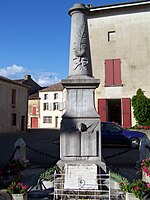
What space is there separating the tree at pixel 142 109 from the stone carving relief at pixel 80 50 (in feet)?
42.1

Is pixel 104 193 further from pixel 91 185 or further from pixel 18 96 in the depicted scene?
pixel 18 96

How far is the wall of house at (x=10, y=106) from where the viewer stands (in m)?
26.6

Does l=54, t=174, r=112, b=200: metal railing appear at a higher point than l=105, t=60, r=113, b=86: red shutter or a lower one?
lower

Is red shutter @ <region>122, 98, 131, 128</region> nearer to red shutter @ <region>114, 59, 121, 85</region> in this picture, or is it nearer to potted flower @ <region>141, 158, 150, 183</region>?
red shutter @ <region>114, 59, 121, 85</region>

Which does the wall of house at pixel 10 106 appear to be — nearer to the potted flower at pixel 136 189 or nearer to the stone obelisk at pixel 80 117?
the stone obelisk at pixel 80 117

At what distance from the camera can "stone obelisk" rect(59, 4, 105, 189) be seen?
17.1ft

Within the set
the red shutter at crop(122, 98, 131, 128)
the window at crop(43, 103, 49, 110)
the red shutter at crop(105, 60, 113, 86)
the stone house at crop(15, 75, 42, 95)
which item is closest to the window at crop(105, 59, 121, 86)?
the red shutter at crop(105, 60, 113, 86)

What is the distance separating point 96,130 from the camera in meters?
5.39

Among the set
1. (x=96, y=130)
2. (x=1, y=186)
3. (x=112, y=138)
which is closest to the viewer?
(x=1, y=186)

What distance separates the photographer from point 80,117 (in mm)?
5547

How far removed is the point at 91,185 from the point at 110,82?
14.9 m

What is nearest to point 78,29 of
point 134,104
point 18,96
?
point 134,104

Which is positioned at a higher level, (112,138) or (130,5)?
(130,5)

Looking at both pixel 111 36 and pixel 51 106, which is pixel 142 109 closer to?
pixel 111 36
